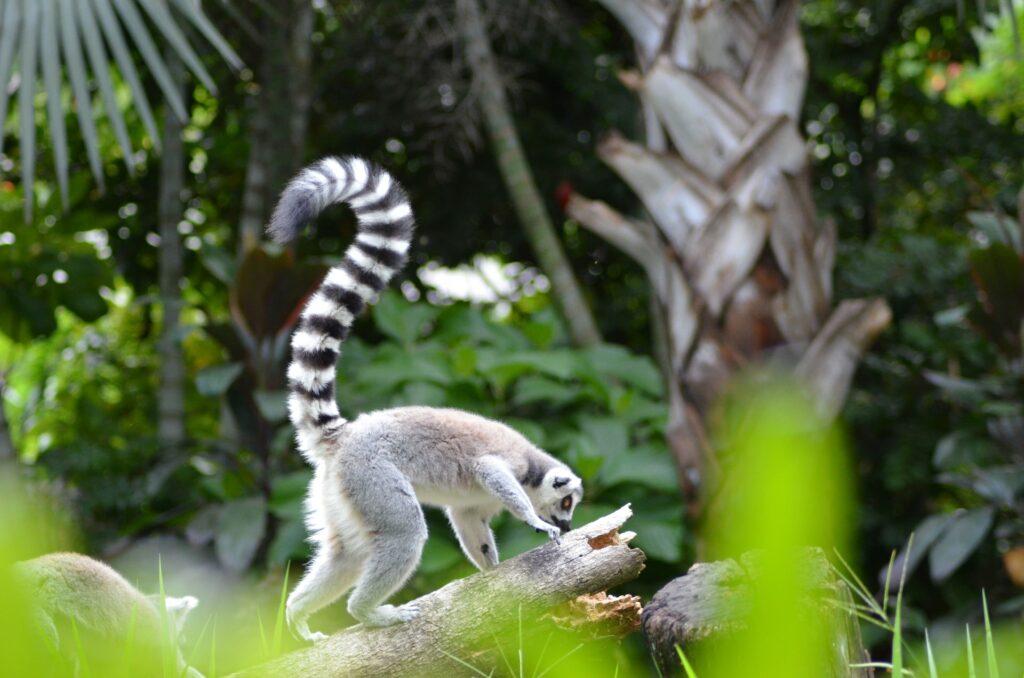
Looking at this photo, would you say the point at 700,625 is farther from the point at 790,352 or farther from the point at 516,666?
the point at 790,352

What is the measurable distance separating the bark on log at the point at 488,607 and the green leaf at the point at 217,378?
2583mm

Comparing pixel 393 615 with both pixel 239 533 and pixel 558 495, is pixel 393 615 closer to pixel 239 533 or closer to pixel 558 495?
pixel 558 495

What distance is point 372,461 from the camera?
248 cm

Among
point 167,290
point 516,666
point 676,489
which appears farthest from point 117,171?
point 516,666

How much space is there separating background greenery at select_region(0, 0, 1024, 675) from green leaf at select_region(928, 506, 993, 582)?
0.01 metres

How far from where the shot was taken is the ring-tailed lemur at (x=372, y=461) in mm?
2400

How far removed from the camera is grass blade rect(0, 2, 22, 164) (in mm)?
3490

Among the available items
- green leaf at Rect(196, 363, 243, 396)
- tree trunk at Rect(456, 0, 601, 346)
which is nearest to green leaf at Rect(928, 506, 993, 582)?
tree trunk at Rect(456, 0, 601, 346)

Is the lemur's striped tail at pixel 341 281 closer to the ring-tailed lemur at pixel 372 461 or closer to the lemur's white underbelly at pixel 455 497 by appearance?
the ring-tailed lemur at pixel 372 461

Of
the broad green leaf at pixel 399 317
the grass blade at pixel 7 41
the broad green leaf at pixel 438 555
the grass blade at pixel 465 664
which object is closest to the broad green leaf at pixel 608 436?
the broad green leaf at pixel 438 555

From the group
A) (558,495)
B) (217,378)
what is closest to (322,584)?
(558,495)

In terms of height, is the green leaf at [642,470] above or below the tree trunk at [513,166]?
below

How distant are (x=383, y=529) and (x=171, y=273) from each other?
12.2 ft

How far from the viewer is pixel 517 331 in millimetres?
5582
